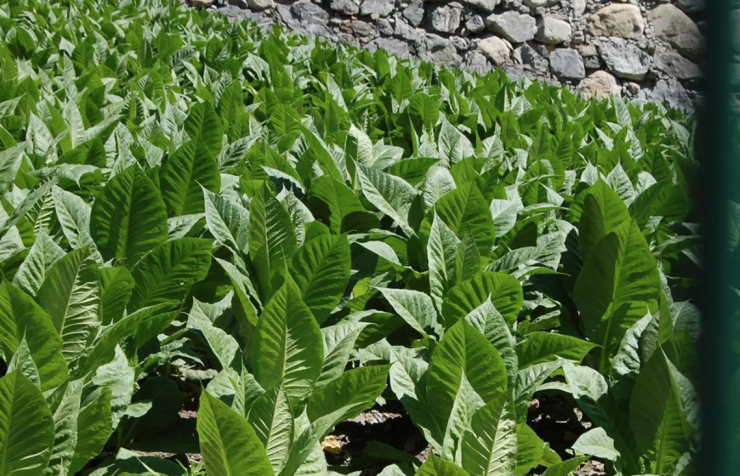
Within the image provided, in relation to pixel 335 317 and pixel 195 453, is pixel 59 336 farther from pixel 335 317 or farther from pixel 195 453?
A: pixel 335 317

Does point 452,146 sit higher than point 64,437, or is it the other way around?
point 64,437

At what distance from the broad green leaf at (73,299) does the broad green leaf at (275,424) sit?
0.42m

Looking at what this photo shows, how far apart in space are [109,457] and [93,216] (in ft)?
1.93

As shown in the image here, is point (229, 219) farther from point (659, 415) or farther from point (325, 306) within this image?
point (659, 415)

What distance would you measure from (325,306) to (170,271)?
352mm

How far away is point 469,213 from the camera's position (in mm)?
2037

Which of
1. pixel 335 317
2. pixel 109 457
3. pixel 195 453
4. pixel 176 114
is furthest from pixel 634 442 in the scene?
pixel 176 114

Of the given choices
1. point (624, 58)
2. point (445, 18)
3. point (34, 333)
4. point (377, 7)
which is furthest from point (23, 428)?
point (624, 58)

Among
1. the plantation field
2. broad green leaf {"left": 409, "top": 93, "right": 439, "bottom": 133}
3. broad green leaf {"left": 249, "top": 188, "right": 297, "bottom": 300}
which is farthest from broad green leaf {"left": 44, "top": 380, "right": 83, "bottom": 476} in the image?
broad green leaf {"left": 409, "top": 93, "right": 439, "bottom": 133}

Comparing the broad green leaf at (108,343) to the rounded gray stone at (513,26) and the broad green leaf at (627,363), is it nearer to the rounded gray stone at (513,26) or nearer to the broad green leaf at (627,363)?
the broad green leaf at (627,363)

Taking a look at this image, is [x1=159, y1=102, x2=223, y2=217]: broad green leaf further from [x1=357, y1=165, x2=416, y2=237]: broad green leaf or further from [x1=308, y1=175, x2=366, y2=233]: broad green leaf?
[x1=357, y1=165, x2=416, y2=237]: broad green leaf

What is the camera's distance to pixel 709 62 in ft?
1.72

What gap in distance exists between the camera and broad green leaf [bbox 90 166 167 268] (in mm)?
1897

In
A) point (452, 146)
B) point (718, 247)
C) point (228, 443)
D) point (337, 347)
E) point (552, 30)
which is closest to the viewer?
point (718, 247)
